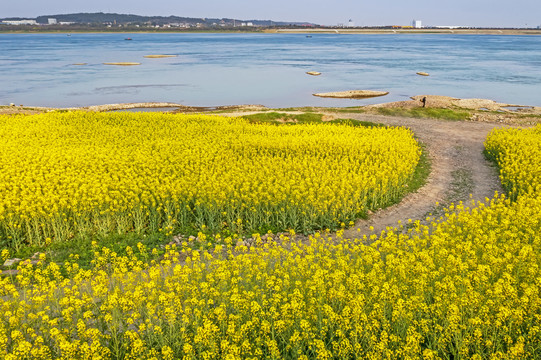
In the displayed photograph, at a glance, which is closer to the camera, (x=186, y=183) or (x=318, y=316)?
(x=318, y=316)

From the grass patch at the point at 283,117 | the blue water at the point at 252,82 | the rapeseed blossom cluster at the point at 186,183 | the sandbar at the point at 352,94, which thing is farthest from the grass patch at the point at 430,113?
the sandbar at the point at 352,94

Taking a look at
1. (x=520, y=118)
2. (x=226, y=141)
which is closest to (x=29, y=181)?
(x=226, y=141)

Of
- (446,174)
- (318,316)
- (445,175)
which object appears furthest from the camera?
(446,174)

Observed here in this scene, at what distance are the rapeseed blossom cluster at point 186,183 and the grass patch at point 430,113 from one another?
51.5 ft

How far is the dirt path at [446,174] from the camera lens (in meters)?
15.8

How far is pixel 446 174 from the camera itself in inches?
822

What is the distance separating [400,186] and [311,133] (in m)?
8.65

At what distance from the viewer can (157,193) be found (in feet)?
47.2

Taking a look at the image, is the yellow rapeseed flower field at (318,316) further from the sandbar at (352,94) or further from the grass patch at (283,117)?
the sandbar at (352,94)

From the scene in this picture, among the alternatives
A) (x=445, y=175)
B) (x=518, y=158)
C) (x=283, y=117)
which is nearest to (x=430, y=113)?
(x=283, y=117)

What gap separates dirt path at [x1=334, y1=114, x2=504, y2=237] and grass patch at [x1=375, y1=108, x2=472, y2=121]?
7.00 ft

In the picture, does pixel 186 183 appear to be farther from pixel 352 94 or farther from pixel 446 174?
pixel 352 94

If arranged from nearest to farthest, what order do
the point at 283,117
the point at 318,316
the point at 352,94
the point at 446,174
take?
1. the point at 318,316
2. the point at 446,174
3. the point at 283,117
4. the point at 352,94

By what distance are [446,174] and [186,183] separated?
1357 cm
